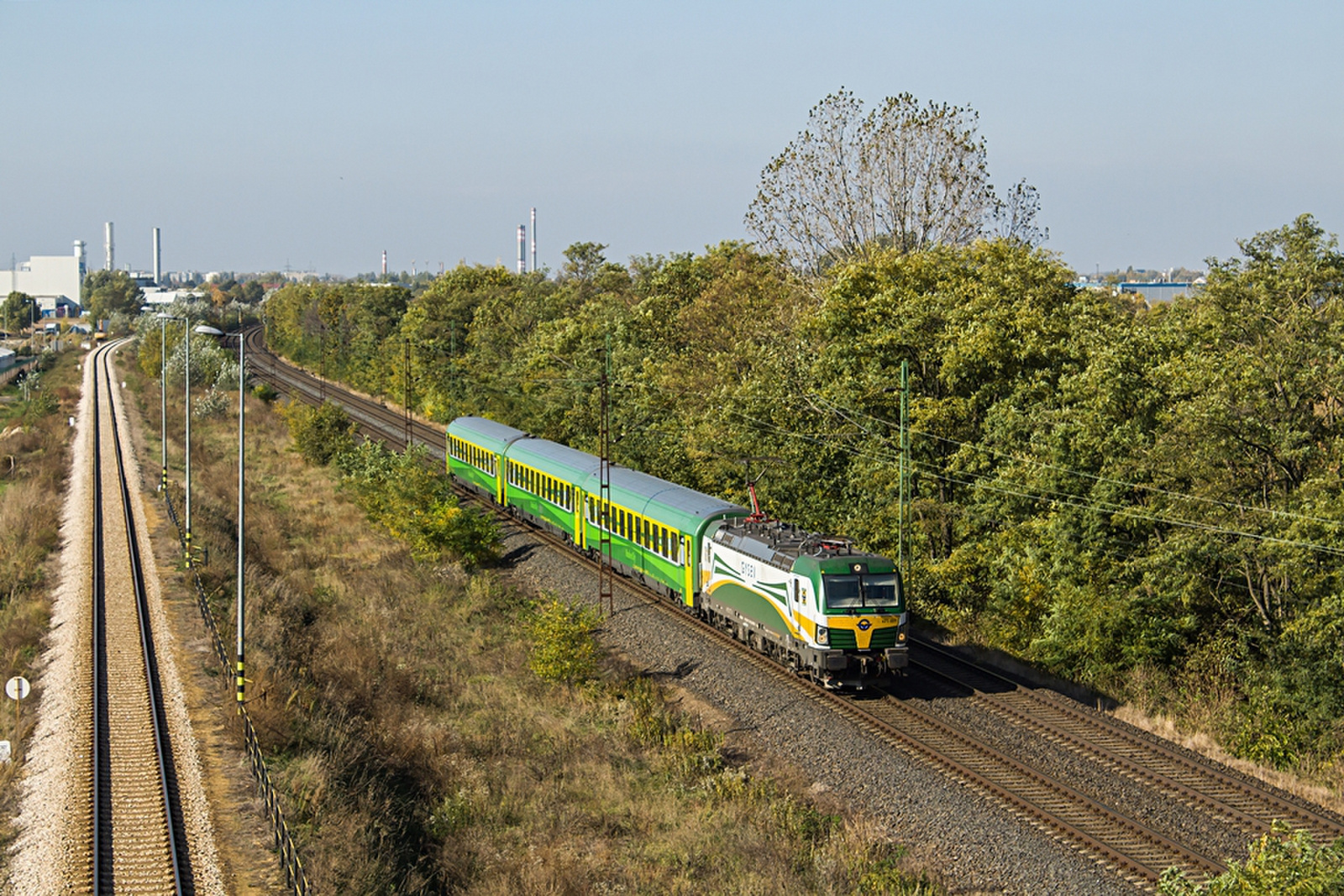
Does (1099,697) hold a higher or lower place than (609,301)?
lower

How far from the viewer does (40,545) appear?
39750 mm

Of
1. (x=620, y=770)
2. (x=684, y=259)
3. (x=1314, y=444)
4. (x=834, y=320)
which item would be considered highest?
(x=684, y=259)

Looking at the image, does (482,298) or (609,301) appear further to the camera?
(482,298)

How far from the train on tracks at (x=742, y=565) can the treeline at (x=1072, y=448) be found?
→ 12.9ft

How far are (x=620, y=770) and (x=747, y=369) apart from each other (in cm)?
2364

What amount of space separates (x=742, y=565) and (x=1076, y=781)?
31.3ft

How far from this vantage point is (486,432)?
4988cm

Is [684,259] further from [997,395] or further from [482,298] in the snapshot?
[482,298]

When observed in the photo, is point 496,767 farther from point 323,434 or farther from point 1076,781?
point 323,434

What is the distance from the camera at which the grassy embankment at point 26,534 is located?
77.3 ft

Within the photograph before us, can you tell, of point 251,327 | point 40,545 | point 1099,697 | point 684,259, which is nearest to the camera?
point 1099,697

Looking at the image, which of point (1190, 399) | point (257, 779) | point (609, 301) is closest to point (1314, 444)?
point (1190, 399)

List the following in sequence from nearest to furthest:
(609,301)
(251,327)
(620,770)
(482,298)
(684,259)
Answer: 1. (620,770)
2. (684,259)
3. (609,301)
4. (482,298)
5. (251,327)

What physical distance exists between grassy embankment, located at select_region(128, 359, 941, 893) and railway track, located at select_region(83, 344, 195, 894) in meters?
1.94
